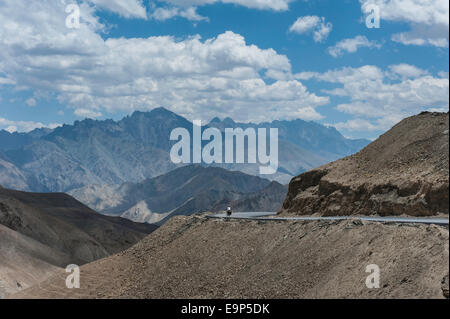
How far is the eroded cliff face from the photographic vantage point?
90.9 ft

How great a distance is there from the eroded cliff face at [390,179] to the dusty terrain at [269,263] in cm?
317

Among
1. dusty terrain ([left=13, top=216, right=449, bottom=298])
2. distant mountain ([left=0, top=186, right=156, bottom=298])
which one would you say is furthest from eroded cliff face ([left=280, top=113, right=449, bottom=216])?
distant mountain ([left=0, top=186, right=156, bottom=298])

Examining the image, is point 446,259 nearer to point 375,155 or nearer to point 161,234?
point 375,155

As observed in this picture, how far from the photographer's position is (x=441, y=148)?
30344mm

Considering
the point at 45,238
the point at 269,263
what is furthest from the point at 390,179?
the point at 45,238

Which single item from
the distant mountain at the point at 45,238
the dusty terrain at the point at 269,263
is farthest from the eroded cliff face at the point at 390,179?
the distant mountain at the point at 45,238

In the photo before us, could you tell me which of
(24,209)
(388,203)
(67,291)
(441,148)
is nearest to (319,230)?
(388,203)

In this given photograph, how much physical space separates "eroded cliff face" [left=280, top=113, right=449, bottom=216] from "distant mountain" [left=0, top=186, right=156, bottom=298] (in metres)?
25.4

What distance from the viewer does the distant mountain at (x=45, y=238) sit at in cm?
7044

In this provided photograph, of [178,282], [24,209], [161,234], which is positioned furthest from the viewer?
[24,209]

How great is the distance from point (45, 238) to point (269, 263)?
79468 mm
